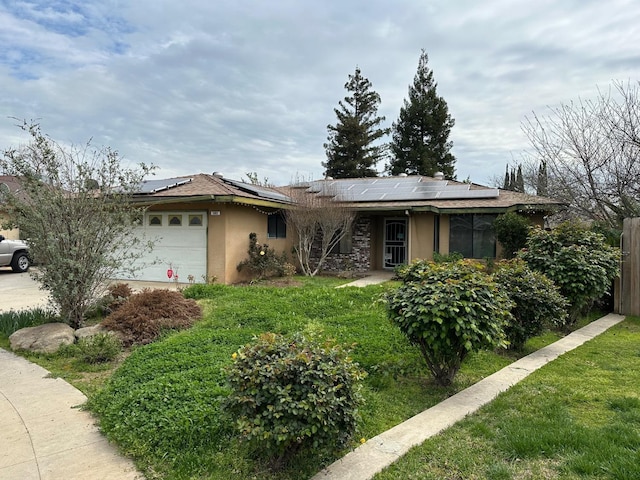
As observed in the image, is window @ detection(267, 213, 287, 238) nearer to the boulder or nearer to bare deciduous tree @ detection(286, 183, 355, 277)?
bare deciduous tree @ detection(286, 183, 355, 277)

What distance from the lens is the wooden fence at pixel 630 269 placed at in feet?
26.7

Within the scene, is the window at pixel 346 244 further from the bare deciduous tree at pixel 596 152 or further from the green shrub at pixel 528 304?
the green shrub at pixel 528 304

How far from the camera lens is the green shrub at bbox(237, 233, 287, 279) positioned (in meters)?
12.1

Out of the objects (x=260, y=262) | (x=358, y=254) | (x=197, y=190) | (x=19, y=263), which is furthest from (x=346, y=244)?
(x=19, y=263)

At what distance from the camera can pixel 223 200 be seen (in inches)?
425

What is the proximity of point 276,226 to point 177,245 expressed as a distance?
11.0 feet

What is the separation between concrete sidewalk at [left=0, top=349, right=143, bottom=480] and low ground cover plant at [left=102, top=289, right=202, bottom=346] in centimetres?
145

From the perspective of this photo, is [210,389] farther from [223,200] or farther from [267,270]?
[267,270]

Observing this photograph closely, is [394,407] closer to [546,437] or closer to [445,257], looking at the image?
[546,437]

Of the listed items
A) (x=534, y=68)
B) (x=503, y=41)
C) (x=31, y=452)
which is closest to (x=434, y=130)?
(x=534, y=68)

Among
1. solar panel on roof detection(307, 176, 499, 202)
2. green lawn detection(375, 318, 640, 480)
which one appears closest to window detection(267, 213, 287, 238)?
solar panel on roof detection(307, 176, 499, 202)

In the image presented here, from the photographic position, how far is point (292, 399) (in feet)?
8.35

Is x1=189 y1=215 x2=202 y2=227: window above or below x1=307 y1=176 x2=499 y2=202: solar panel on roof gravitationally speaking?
below

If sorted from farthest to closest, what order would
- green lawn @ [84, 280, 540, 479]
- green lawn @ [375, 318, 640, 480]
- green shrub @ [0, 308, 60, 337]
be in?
green shrub @ [0, 308, 60, 337] < green lawn @ [84, 280, 540, 479] < green lawn @ [375, 318, 640, 480]
